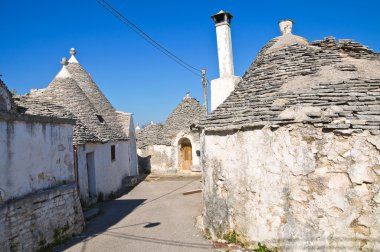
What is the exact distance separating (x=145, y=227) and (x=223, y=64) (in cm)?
602

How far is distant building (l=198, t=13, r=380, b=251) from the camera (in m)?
5.57

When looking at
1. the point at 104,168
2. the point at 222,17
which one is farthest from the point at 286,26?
the point at 104,168

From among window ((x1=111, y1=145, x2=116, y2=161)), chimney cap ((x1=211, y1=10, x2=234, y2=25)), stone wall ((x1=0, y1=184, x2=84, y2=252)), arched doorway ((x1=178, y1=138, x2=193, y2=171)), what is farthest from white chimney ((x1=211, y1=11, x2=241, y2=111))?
arched doorway ((x1=178, y1=138, x2=193, y2=171))

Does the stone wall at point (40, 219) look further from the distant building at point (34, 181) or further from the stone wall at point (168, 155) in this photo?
the stone wall at point (168, 155)

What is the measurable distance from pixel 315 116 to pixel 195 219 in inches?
199

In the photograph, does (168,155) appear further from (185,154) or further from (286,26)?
(286,26)

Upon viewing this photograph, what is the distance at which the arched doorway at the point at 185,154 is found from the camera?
907 inches

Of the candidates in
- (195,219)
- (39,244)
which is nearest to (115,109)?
(195,219)

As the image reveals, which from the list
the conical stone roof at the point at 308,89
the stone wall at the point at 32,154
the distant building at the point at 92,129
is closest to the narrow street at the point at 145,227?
the distant building at the point at 92,129

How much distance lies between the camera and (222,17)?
11.4 meters

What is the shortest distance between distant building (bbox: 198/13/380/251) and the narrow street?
892mm

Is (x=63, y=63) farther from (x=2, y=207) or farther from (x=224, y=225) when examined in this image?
(x=224, y=225)

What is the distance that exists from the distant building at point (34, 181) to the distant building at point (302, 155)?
12.0ft

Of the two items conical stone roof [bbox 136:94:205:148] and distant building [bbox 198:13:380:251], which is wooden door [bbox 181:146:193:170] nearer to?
conical stone roof [bbox 136:94:205:148]
